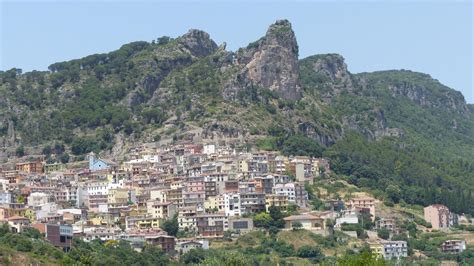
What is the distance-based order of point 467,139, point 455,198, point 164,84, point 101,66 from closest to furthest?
point 455,198 → point 164,84 → point 101,66 → point 467,139

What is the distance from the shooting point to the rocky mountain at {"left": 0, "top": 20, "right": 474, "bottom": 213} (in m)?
131

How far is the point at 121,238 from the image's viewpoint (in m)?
100

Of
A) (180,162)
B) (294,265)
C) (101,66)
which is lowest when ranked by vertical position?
(294,265)

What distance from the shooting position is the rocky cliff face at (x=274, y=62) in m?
142

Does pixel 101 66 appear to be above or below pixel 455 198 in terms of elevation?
above

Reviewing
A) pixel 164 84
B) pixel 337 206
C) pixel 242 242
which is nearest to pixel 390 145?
pixel 164 84

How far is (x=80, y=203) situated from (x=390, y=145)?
133ft

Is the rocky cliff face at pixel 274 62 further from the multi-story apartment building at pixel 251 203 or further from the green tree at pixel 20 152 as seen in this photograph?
the multi-story apartment building at pixel 251 203

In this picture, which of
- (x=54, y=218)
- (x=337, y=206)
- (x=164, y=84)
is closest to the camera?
(x=54, y=218)

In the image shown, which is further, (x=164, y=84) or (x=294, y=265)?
(x=164, y=84)

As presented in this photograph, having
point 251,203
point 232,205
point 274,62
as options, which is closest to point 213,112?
point 274,62

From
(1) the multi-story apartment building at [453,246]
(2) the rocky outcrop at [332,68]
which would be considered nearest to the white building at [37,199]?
(1) the multi-story apartment building at [453,246]

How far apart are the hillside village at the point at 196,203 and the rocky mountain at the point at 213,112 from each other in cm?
389

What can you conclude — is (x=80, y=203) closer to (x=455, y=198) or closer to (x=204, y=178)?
(x=204, y=178)
